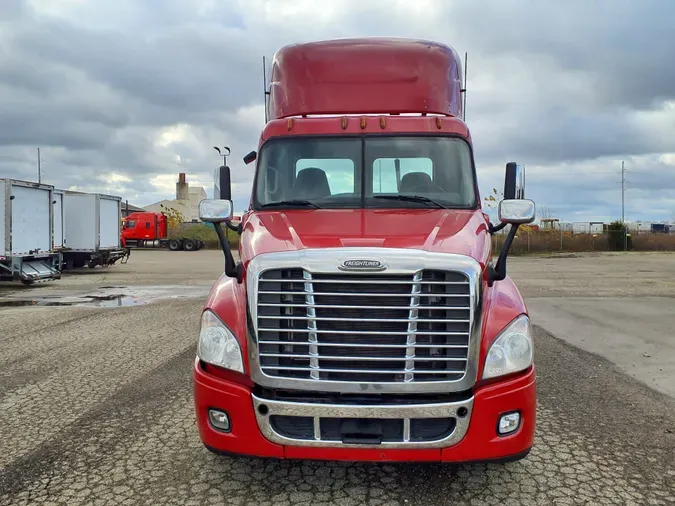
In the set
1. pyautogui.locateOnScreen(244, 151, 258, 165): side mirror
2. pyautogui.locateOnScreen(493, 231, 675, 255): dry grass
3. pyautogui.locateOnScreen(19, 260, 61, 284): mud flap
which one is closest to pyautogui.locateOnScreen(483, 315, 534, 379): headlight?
pyautogui.locateOnScreen(244, 151, 258, 165): side mirror

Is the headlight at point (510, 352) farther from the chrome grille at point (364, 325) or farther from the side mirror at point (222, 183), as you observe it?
the side mirror at point (222, 183)

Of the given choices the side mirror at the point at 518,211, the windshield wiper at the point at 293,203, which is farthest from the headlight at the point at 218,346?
the side mirror at the point at 518,211

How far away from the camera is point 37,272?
1659 centimetres

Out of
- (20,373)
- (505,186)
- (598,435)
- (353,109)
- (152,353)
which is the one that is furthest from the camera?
(152,353)

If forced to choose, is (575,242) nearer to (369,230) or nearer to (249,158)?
(249,158)

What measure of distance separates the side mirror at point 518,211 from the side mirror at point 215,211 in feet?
6.61

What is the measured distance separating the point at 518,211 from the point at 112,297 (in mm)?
11594

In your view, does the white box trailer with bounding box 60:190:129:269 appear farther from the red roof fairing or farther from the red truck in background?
the red roof fairing

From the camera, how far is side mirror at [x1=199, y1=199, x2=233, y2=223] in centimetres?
405

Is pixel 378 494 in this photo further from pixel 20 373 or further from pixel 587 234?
pixel 587 234

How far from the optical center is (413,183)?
181 inches

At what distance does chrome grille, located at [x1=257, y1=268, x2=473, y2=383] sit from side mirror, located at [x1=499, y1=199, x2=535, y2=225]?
0.95m

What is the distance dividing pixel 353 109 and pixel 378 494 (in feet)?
11.8

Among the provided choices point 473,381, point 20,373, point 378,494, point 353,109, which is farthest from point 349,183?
point 20,373
